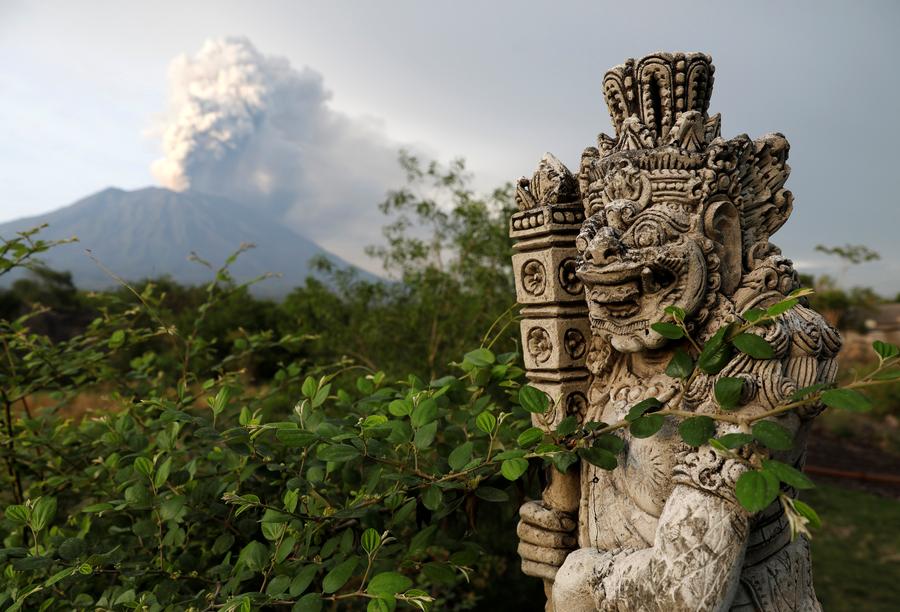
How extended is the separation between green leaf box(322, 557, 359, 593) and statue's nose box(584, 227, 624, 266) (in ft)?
3.05

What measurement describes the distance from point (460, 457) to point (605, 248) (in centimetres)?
64

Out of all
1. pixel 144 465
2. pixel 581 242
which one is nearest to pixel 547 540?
pixel 581 242

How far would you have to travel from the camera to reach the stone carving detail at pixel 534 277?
1816 millimetres

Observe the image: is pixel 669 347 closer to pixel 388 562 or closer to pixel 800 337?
pixel 800 337

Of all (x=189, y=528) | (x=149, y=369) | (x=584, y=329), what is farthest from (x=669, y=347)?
(x=149, y=369)

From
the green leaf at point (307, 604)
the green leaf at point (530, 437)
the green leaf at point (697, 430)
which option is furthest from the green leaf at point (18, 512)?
the green leaf at point (697, 430)

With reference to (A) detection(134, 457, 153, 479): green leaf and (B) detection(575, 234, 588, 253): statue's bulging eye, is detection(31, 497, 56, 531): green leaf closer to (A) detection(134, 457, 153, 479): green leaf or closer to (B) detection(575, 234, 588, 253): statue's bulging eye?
(A) detection(134, 457, 153, 479): green leaf

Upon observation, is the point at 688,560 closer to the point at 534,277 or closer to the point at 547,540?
the point at 547,540

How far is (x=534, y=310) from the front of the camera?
1852mm

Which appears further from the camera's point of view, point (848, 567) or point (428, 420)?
point (848, 567)

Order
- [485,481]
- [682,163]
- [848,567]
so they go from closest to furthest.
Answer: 1. [682,163]
2. [485,481]
3. [848,567]

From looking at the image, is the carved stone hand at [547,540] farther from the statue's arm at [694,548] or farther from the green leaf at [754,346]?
the green leaf at [754,346]

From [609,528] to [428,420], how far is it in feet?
1.76

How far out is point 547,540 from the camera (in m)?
1.76
